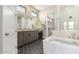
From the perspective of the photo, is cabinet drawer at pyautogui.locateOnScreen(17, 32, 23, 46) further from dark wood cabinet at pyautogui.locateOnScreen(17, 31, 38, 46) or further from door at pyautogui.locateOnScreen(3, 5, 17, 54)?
door at pyautogui.locateOnScreen(3, 5, 17, 54)

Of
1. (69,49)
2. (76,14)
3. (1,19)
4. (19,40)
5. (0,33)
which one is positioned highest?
(76,14)

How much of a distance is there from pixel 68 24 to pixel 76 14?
1.97ft

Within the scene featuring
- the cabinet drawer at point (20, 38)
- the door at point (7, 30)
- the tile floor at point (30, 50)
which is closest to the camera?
the door at point (7, 30)

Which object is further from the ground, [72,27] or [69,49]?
[72,27]

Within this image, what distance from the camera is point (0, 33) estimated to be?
5.28ft

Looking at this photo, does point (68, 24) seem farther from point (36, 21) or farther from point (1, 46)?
point (1, 46)

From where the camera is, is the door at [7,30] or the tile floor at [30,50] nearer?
the door at [7,30]

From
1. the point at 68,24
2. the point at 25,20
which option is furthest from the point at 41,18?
the point at 68,24

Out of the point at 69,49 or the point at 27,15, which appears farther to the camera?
the point at 27,15

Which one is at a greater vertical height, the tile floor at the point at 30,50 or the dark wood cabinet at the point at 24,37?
the dark wood cabinet at the point at 24,37

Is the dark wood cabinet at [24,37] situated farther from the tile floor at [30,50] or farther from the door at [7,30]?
the door at [7,30]

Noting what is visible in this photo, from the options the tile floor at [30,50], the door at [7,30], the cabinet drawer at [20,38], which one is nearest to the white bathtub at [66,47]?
the door at [7,30]
